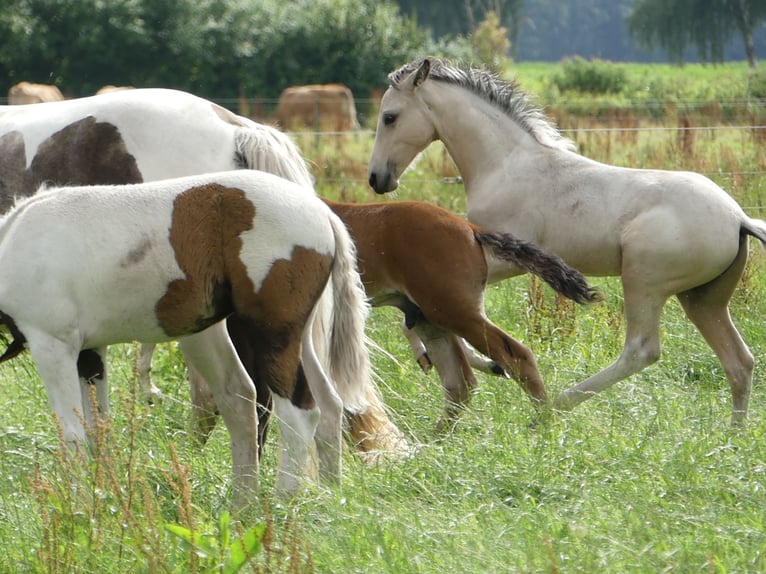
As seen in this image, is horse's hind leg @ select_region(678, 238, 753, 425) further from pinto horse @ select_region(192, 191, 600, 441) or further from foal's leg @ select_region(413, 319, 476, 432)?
foal's leg @ select_region(413, 319, 476, 432)

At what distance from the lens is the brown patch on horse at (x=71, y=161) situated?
5.00 metres

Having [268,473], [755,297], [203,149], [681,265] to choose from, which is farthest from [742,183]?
[268,473]

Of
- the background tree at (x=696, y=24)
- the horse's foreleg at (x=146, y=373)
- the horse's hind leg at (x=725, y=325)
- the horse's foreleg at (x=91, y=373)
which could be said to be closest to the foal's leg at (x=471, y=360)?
the horse's hind leg at (x=725, y=325)

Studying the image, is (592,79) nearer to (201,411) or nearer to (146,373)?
(146,373)

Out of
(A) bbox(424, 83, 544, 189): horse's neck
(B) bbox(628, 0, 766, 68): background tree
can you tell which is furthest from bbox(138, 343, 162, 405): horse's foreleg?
(B) bbox(628, 0, 766, 68): background tree

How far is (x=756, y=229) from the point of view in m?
5.05

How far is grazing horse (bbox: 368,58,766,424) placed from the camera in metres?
5.11

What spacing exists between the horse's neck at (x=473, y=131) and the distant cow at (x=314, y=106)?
1768 cm

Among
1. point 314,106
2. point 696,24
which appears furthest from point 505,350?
point 696,24

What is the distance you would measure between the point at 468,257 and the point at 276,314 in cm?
153

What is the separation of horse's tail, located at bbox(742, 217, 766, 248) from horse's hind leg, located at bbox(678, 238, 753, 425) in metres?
0.07

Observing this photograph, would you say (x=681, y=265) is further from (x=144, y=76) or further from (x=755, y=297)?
(x=144, y=76)

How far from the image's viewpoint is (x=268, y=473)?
13.6 ft

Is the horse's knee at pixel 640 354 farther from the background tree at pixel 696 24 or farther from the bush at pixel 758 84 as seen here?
the background tree at pixel 696 24
